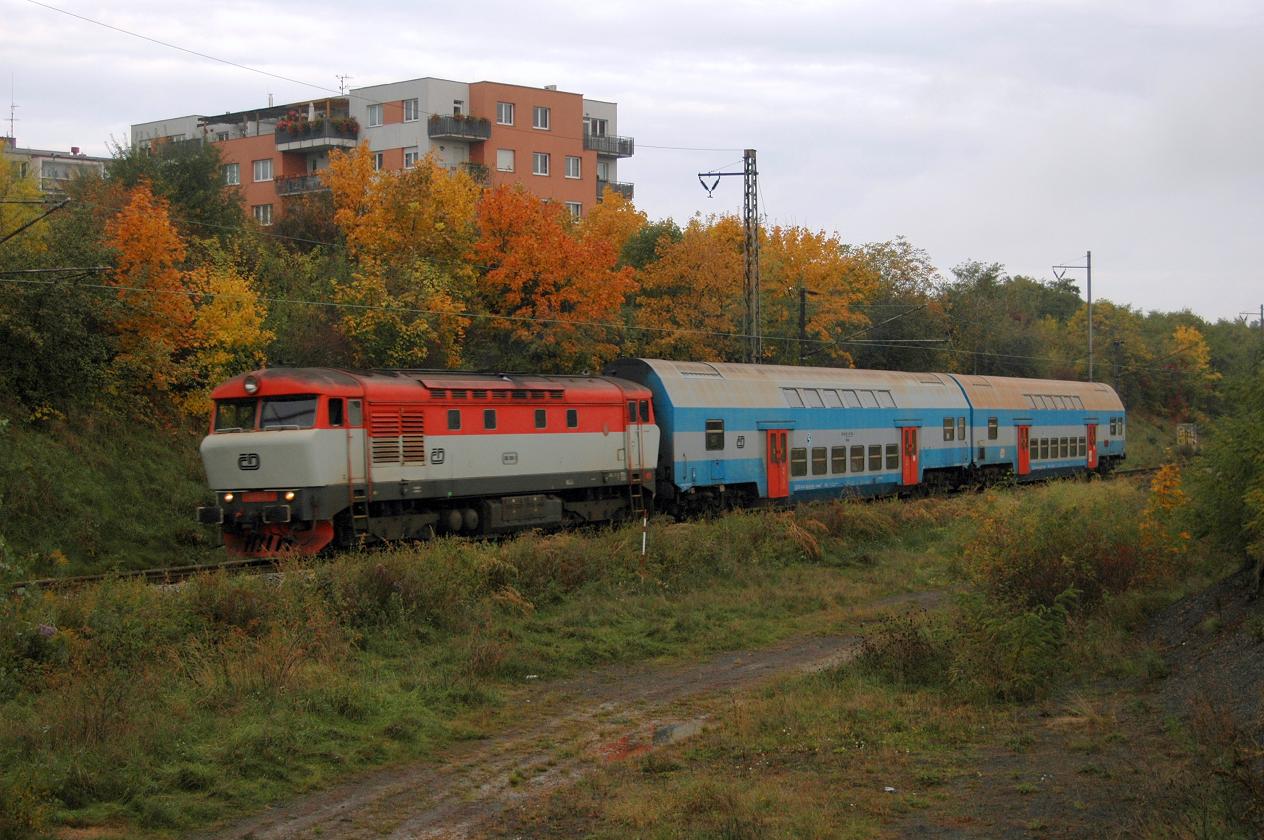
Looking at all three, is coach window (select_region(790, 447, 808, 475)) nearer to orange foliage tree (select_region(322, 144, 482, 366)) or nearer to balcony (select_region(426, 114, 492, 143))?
orange foliage tree (select_region(322, 144, 482, 366))

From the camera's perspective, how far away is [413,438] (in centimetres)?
2286

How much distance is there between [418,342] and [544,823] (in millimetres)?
28067

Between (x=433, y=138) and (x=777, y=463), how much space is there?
43.8 m

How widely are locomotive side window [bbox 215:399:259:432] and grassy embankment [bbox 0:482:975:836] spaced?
5.17 metres

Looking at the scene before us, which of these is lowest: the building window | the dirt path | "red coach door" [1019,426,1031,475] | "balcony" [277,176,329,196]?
the dirt path

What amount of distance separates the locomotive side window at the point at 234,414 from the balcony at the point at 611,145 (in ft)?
208

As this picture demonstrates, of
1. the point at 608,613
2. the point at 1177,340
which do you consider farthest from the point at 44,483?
the point at 1177,340

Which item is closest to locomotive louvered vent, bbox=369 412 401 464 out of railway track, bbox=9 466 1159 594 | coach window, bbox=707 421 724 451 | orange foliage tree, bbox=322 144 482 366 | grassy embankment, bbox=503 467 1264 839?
railway track, bbox=9 466 1159 594

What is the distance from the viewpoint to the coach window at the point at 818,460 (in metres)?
32.5

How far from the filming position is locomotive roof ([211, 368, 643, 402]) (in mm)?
21578

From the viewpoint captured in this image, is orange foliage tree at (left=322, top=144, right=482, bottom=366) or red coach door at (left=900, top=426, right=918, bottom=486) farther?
orange foliage tree at (left=322, top=144, right=482, bottom=366)

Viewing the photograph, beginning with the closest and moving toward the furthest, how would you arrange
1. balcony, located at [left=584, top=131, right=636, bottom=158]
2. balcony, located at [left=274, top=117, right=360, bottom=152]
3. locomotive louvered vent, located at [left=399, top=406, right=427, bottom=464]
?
locomotive louvered vent, located at [left=399, top=406, right=427, bottom=464] < balcony, located at [left=274, top=117, right=360, bottom=152] < balcony, located at [left=584, top=131, right=636, bottom=158]

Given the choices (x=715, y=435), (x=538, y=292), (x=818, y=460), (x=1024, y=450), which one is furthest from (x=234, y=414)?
(x=1024, y=450)

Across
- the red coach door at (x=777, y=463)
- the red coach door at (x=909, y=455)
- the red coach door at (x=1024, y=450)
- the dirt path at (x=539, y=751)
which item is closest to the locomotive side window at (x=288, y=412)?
the dirt path at (x=539, y=751)
